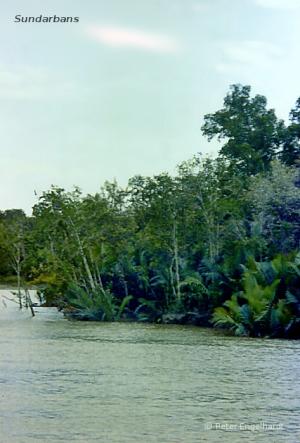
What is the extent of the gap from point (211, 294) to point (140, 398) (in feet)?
58.6

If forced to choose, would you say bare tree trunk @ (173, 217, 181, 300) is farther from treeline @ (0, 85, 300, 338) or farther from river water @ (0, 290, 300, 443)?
river water @ (0, 290, 300, 443)

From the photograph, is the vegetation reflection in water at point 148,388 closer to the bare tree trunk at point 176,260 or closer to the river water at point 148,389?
the river water at point 148,389

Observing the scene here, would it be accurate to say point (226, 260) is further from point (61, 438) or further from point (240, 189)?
point (61, 438)

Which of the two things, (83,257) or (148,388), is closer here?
(148,388)

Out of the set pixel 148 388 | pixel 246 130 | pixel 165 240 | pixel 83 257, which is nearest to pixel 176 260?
pixel 165 240

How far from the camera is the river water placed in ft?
39.8

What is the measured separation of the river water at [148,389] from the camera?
12.1 metres

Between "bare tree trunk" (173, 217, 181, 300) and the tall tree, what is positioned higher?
the tall tree

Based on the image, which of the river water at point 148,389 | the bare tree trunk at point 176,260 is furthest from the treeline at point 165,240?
the river water at point 148,389

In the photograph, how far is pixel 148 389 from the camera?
53.4 feet

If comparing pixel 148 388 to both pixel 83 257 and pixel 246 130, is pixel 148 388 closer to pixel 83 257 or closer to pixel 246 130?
pixel 83 257

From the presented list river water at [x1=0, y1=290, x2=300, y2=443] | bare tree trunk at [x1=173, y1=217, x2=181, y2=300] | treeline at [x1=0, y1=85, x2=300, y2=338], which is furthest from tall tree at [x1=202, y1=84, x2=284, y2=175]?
river water at [x1=0, y1=290, x2=300, y2=443]

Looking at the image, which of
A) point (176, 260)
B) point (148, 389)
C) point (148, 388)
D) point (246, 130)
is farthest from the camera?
point (246, 130)

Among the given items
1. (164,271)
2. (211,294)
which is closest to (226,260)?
(211,294)
